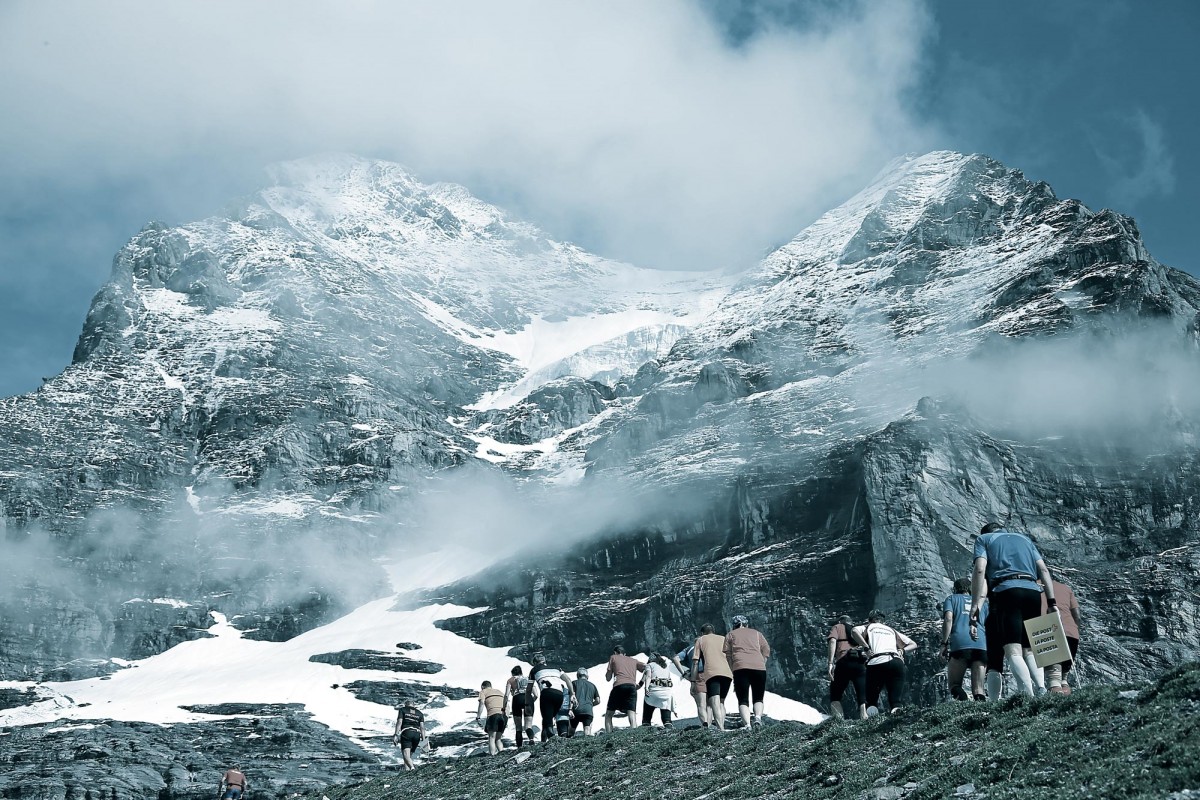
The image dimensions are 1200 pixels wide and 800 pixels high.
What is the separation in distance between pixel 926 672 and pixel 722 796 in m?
102

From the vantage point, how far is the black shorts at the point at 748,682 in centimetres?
2569

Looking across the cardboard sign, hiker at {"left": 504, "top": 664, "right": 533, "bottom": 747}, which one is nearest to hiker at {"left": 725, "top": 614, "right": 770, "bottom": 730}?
hiker at {"left": 504, "top": 664, "right": 533, "bottom": 747}

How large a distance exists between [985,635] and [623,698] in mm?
13684

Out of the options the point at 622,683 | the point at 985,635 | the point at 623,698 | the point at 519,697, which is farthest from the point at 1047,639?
the point at 519,697

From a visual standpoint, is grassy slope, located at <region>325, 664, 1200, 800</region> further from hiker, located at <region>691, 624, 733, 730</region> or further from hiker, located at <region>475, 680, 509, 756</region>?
hiker, located at <region>475, 680, 509, 756</region>

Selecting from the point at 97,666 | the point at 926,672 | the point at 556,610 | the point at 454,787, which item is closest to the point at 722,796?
the point at 454,787

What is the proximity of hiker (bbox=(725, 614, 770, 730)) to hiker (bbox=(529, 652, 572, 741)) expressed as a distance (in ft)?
24.9

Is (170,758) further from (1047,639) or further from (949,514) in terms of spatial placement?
(1047,639)

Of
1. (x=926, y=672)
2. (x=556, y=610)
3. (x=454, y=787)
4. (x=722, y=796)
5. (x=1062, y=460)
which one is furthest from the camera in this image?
(x=556, y=610)

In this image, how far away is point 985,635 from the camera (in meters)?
20.4

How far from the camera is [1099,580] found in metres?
131

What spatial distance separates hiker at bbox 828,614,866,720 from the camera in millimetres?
22906

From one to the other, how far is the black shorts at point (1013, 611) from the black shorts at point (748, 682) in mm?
8126

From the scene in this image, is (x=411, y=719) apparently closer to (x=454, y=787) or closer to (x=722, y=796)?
(x=454, y=787)
